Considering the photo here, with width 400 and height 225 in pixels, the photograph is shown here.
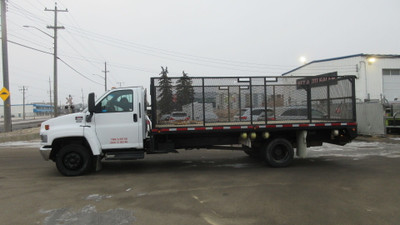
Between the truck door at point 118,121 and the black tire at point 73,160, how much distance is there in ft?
1.80

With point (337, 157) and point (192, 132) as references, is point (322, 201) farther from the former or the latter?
point (337, 157)

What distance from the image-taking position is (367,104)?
15109mm

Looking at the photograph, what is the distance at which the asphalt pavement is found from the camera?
15.2 ft

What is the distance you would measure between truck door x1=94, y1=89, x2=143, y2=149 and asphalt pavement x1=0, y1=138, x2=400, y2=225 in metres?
0.89

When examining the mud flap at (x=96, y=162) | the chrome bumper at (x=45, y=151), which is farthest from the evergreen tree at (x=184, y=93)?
the chrome bumper at (x=45, y=151)

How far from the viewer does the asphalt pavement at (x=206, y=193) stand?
182 inches

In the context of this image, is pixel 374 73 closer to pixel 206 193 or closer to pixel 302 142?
pixel 302 142

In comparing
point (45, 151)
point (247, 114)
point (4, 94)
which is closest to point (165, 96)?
point (247, 114)

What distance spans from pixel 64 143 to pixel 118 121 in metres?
1.54

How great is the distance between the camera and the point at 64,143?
301 inches

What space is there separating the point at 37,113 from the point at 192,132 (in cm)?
14069

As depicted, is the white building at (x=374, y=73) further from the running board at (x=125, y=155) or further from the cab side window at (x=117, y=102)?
the cab side window at (x=117, y=102)

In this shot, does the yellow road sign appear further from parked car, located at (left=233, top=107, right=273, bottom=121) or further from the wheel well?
parked car, located at (left=233, top=107, right=273, bottom=121)

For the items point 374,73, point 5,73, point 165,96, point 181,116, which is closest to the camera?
point 165,96
